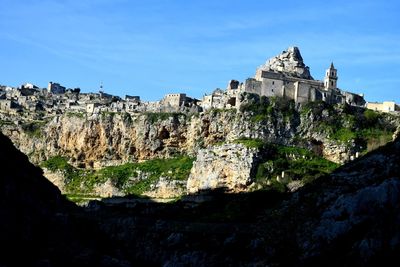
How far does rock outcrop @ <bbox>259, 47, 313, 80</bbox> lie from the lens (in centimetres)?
11444

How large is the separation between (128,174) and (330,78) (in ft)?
91.4

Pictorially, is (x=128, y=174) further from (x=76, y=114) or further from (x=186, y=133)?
(x=76, y=114)

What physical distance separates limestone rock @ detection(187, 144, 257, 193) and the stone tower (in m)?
18.3

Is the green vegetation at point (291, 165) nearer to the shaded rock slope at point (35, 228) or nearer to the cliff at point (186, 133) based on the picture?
the cliff at point (186, 133)

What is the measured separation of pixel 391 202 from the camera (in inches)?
2347

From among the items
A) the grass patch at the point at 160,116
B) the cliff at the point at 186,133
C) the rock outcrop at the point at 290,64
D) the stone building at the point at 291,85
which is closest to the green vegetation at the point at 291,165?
the cliff at the point at 186,133

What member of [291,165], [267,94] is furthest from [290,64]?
[291,165]

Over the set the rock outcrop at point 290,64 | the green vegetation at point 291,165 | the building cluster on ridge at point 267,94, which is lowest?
the green vegetation at point 291,165

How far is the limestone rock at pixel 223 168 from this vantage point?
97.7 m

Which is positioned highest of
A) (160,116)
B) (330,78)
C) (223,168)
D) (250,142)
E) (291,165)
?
(330,78)

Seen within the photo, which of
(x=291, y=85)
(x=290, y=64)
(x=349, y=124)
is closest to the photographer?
(x=349, y=124)

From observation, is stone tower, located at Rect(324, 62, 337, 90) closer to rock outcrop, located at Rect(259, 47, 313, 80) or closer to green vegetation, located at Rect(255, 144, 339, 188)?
rock outcrop, located at Rect(259, 47, 313, 80)

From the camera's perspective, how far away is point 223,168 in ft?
327

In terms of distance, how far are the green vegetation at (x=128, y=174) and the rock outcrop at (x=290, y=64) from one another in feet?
55.0
